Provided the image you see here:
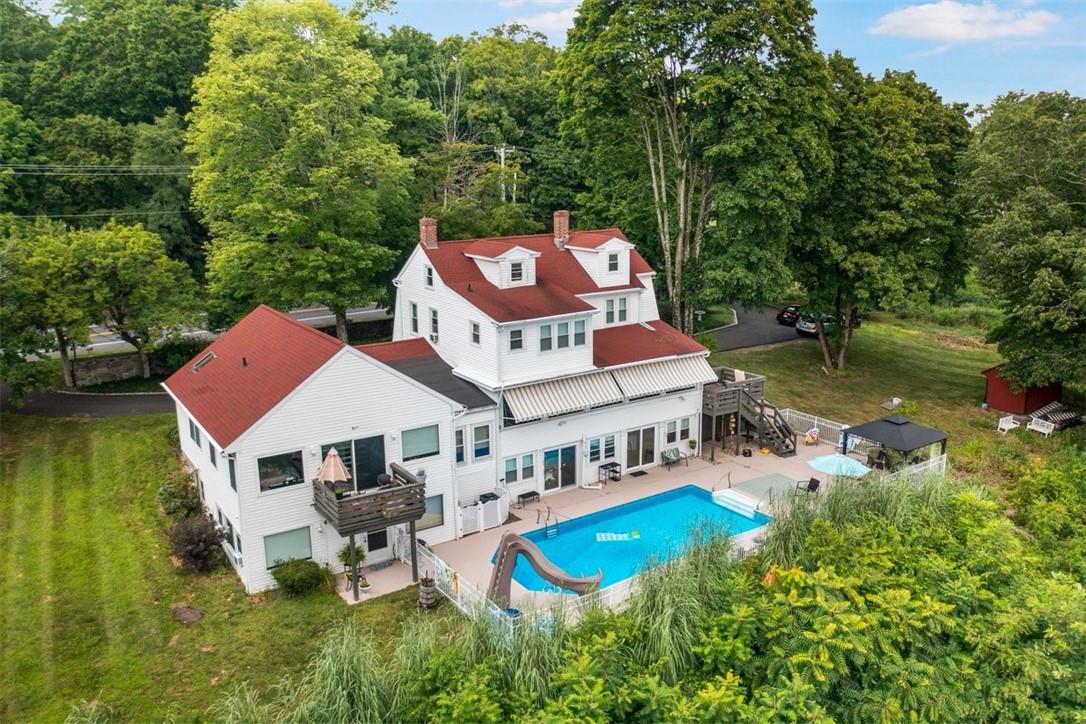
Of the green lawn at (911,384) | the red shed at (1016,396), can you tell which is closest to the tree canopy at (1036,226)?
the red shed at (1016,396)

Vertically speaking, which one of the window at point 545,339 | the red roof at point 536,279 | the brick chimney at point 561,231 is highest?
the brick chimney at point 561,231

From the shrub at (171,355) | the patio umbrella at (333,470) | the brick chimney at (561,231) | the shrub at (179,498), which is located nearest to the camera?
the patio umbrella at (333,470)

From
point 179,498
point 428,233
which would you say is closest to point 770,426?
point 428,233

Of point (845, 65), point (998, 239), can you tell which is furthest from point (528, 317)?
point (845, 65)

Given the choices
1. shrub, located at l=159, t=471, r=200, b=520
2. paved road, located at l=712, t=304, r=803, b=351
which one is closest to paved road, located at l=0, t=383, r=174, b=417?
shrub, located at l=159, t=471, r=200, b=520

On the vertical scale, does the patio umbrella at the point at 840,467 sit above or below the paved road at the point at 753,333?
below

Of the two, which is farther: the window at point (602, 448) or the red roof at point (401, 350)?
the window at point (602, 448)

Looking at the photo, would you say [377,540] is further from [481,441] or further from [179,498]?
[179,498]

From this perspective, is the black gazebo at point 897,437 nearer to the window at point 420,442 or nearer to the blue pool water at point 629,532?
the blue pool water at point 629,532
